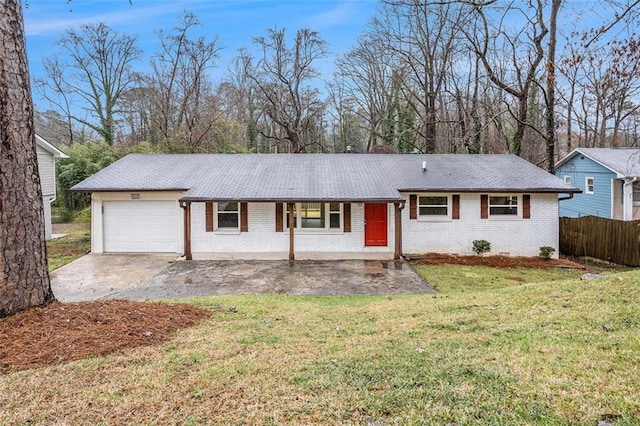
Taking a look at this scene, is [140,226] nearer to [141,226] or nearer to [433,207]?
[141,226]

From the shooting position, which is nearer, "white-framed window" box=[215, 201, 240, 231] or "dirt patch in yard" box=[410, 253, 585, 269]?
"dirt patch in yard" box=[410, 253, 585, 269]

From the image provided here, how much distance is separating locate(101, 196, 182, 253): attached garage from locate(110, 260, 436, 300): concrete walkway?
180 cm

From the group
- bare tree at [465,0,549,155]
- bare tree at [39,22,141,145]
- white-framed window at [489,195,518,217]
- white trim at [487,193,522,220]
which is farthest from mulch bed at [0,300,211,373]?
bare tree at [39,22,141,145]

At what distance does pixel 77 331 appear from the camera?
4648 millimetres

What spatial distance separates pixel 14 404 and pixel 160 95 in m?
30.0

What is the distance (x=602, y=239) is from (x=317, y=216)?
10.5 m

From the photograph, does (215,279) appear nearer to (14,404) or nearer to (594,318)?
(14,404)

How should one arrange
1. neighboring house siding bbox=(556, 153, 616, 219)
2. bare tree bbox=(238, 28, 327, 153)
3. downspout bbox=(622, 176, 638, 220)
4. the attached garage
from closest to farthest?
the attached garage
downspout bbox=(622, 176, 638, 220)
neighboring house siding bbox=(556, 153, 616, 219)
bare tree bbox=(238, 28, 327, 153)

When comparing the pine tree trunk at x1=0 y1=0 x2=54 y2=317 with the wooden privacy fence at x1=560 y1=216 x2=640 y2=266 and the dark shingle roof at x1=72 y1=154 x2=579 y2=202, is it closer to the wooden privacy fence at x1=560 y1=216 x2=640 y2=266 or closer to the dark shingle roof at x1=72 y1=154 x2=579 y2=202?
the dark shingle roof at x1=72 y1=154 x2=579 y2=202

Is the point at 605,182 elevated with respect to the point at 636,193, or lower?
elevated

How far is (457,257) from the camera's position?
46.6 feet

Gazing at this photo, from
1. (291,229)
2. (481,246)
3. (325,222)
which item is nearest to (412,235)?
(481,246)

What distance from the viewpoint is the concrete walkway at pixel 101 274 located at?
9711mm

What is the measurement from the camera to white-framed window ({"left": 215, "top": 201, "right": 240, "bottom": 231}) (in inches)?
575
